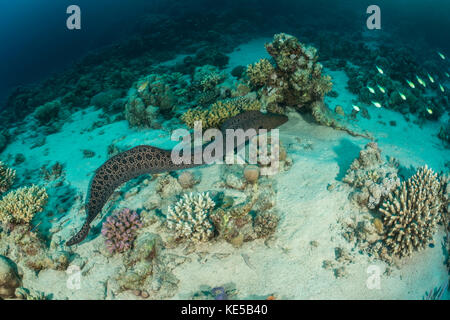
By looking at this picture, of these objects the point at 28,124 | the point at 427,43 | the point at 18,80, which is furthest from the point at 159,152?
the point at 18,80

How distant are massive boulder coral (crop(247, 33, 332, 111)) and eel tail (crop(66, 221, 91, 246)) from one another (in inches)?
260

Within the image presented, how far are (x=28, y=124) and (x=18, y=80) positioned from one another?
46033mm

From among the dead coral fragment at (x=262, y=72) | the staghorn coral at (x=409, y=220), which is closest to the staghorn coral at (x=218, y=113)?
the dead coral fragment at (x=262, y=72)

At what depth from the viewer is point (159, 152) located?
21.1ft

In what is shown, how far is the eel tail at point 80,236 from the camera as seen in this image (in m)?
5.06

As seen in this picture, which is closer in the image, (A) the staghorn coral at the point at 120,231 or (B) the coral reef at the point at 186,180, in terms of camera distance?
(A) the staghorn coral at the point at 120,231

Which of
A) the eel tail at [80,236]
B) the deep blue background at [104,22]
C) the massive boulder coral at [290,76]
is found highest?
the deep blue background at [104,22]

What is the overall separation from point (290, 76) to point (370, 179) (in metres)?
4.48

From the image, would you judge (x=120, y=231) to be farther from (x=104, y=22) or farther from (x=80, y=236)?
(x=104, y=22)

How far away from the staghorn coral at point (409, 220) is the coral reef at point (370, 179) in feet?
0.68

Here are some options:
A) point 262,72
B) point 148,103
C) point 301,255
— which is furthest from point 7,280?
point 262,72

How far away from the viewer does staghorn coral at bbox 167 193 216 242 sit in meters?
4.65

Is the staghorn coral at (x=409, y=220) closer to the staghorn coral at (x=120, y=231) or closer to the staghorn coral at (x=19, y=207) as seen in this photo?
the staghorn coral at (x=120, y=231)
